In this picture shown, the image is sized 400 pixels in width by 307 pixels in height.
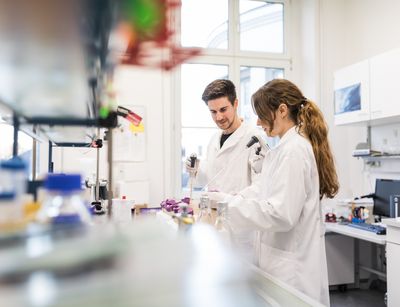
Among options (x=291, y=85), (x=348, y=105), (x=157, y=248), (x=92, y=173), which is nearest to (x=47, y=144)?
(x=92, y=173)

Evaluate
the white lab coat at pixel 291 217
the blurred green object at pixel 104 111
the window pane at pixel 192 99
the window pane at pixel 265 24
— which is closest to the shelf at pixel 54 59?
the blurred green object at pixel 104 111

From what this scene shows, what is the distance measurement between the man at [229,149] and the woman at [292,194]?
453 mm

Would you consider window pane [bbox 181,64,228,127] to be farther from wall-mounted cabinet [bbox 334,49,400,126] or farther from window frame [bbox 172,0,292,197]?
wall-mounted cabinet [bbox 334,49,400,126]

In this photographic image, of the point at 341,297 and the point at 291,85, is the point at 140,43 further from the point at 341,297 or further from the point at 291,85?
the point at 341,297

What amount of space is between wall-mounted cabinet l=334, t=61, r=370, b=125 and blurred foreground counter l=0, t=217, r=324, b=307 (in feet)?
9.72

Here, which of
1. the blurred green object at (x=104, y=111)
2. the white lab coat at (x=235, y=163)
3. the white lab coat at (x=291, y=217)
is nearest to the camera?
the blurred green object at (x=104, y=111)

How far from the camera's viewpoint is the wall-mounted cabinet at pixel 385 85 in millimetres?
2762

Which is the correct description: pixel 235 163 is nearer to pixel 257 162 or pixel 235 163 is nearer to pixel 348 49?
pixel 257 162

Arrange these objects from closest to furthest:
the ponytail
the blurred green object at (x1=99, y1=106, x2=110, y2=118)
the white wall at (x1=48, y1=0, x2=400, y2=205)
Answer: the blurred green object at (x1=99, y1=106, x2=110, y2=118) < the ponytail < the white wall at (x1=48, y1=0, x2=400, y2=205)

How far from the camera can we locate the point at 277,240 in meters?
1.36

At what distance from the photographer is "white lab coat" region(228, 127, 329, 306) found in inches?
49.3

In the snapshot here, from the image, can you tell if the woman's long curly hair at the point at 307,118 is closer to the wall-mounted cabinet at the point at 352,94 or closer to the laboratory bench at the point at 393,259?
the laboratory bench at the point at 393,259

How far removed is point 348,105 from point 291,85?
2.10 m

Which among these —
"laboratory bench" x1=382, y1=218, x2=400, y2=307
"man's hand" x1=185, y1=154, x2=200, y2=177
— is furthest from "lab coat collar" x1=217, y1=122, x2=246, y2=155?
"laboratory bench" x1=382, y1=218, x2=400, y2=307
